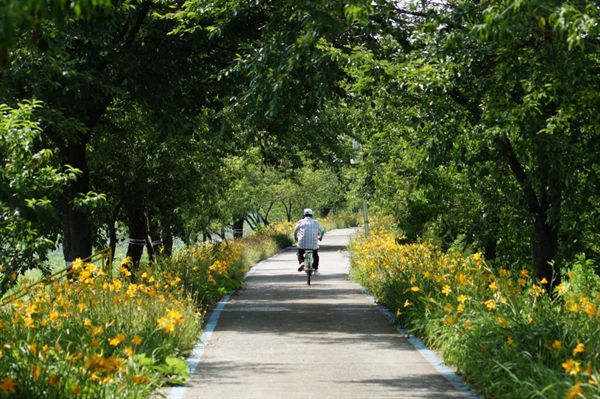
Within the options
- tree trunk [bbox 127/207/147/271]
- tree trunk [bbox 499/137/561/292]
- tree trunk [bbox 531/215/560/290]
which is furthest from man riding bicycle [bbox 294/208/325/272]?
tree trunk [bbox 531/215/560/290]

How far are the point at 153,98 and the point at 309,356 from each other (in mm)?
8084

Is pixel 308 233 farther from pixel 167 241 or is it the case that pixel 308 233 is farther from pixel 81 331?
pixel 81 331

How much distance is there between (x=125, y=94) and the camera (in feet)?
59.6

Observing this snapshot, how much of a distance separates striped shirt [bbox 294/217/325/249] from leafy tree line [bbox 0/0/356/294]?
1.46m

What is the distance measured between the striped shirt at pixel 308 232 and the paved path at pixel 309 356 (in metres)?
3.95

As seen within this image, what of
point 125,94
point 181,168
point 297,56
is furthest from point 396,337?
point 181,168

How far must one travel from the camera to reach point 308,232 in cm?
2594

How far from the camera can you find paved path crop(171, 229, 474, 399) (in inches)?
392

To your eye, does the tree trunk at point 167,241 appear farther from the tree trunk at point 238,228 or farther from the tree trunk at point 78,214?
the tree trunk at point 238,228

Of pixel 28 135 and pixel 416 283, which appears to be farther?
pixel 416 283

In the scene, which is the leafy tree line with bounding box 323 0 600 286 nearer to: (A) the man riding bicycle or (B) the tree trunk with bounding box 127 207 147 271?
(A) the man riding bicycle

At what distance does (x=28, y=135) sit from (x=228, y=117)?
451cm

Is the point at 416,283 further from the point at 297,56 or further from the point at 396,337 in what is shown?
the point at 297,56

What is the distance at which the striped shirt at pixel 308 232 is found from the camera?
2577 centimetres
